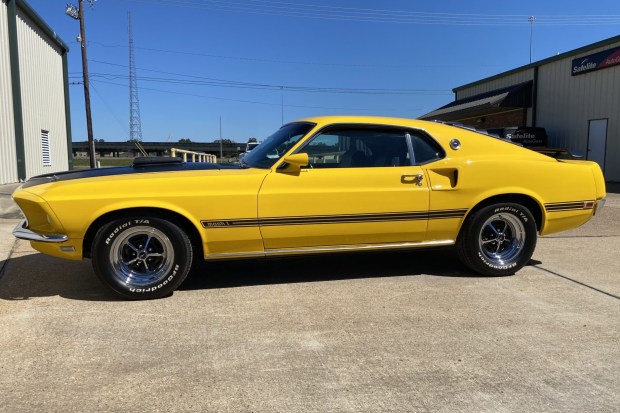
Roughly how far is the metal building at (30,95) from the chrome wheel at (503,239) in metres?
13.7

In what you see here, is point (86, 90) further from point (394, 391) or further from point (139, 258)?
point (394, 391)

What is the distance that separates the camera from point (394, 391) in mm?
2705

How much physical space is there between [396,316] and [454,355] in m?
0.75

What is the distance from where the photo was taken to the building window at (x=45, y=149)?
715 inches

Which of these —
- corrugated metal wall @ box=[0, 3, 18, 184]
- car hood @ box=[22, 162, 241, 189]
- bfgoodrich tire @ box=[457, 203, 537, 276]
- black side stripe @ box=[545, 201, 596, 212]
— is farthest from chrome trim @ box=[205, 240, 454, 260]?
corrugated metal wall @ box=[0, 3, 18, 184]

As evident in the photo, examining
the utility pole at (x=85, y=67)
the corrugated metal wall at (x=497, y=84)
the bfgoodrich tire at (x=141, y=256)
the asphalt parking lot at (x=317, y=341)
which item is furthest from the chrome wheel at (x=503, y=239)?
the utility pole at (x=85, y=67)

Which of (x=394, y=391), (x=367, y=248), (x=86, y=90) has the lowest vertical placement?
(x=394, y=391)

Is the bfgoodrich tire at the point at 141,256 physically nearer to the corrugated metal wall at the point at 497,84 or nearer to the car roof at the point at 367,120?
the car roof at the point at 367,120

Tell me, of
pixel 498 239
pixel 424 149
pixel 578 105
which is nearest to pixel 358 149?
pixel 424 149

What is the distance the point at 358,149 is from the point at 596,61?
647 inches

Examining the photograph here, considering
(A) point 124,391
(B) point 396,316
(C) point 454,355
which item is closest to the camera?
(A) point 124,391

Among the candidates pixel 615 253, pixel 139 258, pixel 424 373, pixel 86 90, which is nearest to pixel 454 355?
pixel 424 373

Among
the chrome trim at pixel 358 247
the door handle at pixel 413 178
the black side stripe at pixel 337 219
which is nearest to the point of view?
the black side stripe at pixel 337 219

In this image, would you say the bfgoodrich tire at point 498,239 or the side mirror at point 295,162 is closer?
the side mirror at point 295,162
